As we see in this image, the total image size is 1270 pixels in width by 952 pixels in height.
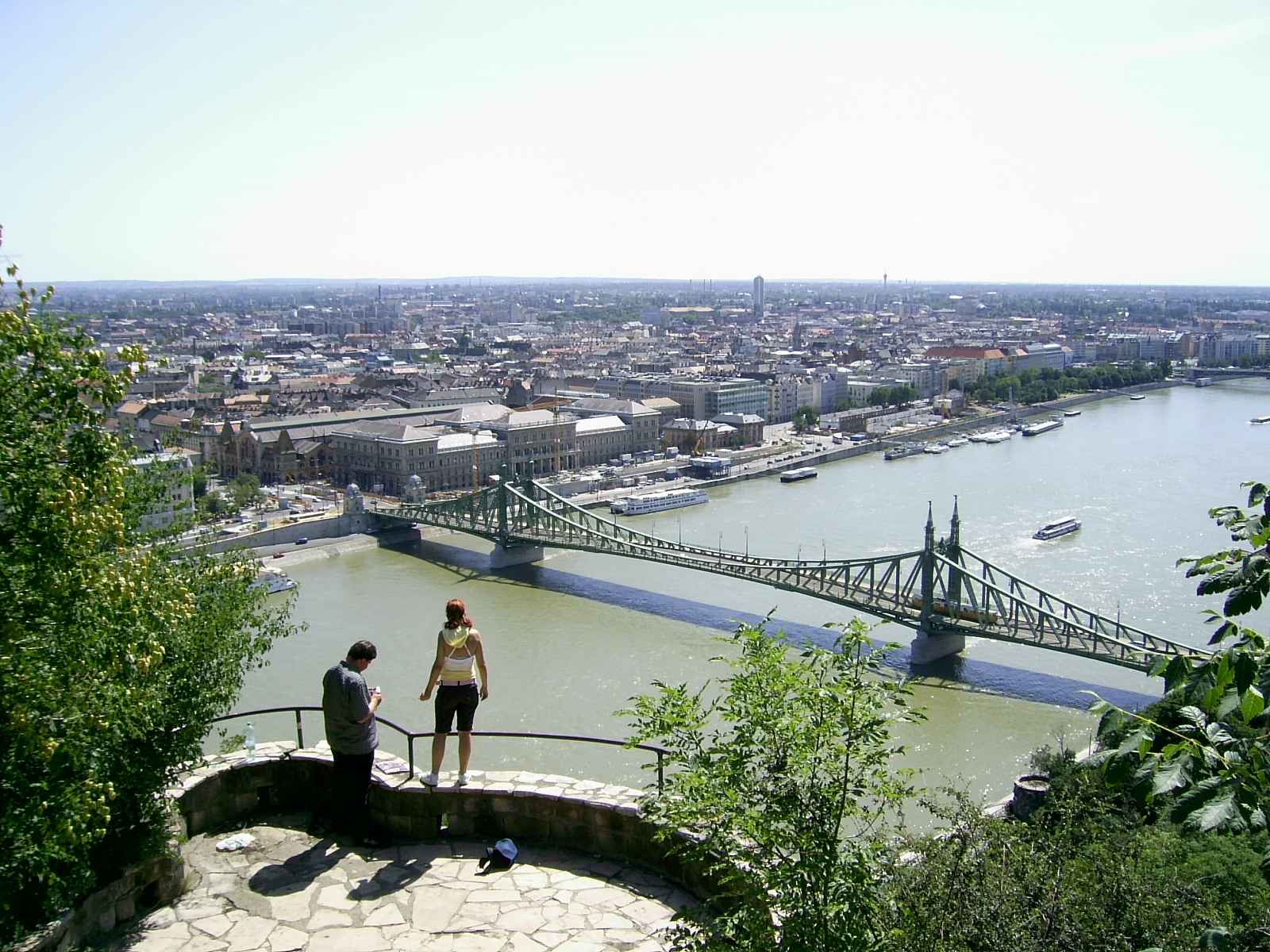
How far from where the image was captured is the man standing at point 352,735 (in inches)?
130

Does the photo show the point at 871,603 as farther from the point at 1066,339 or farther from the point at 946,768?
the point at 1066,339

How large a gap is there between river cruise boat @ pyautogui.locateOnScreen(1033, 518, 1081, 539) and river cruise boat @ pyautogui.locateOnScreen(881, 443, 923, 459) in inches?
538

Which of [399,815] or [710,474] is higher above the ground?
[399,815]

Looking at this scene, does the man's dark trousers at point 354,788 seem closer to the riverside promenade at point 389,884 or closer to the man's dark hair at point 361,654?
the riverside promenade at point 389,884

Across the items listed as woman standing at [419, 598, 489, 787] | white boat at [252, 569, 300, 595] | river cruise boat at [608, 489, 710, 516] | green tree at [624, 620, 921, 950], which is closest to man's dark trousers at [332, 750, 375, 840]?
woman standing at [419, 598, 489, 787]

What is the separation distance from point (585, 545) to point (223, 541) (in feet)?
22.1

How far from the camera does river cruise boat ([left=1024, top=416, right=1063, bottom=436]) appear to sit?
135 ft

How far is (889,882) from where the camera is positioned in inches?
110

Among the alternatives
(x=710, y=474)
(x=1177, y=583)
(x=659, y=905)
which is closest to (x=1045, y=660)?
(x=1177, y=583)

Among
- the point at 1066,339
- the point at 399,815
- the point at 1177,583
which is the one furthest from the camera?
the point at 1066,339

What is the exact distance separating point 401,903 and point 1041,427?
41.8m

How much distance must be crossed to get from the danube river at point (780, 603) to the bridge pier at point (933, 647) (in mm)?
245

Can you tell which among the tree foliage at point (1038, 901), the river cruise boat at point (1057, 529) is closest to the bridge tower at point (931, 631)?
the river cruise boat at point (1057, 529)

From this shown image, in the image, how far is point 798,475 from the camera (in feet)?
105
